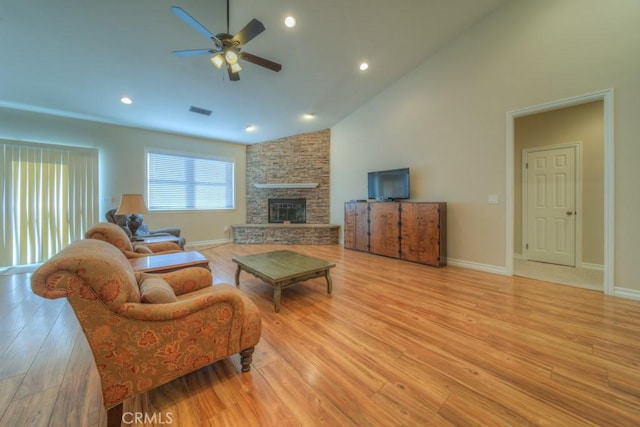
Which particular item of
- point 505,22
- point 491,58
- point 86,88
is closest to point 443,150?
point 491,58

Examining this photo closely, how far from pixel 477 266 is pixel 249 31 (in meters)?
4.45

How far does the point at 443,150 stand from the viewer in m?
4.04

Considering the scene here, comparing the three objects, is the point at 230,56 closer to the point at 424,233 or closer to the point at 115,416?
the point at 115,416

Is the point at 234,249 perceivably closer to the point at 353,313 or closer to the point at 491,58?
the point at 353,313

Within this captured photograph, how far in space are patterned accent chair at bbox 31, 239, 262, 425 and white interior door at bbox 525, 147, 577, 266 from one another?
519 cm

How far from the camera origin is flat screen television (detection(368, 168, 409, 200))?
4.47 m

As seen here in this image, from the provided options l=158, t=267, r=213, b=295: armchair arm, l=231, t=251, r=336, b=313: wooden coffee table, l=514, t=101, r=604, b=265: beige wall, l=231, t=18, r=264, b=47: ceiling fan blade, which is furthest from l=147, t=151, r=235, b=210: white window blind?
l=514, t=101, r=604, b=265: beige wall

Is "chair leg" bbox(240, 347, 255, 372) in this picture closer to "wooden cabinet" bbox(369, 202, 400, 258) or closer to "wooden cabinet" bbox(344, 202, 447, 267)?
"wooden cabinet" bbox(344, 202, 447, 267)

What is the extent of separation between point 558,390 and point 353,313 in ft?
4.74

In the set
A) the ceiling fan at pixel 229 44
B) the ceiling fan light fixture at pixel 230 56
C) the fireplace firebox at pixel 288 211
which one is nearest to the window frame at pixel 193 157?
the fireplace firebox at pixel 288 211

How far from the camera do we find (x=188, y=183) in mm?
5832

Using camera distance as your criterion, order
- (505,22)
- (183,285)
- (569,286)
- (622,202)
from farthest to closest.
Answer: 1. (505,22)
2. (569,286)
3. (622,202)
4. (183,285)

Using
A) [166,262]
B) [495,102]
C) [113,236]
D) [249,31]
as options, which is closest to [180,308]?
[166,262]

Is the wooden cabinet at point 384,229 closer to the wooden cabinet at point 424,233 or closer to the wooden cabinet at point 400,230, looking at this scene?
the wooden cabinet at point 400,230
